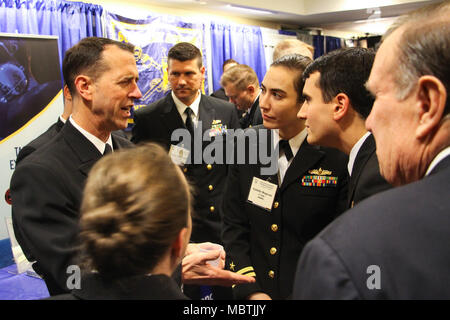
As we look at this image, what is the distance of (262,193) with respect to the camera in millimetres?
1757

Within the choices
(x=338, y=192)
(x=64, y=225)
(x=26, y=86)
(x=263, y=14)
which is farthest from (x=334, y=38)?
(x=64, y=225)

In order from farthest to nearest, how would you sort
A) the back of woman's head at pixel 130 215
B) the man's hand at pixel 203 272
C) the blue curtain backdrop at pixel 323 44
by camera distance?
the blue curtain backdrop at pixel 323 44
the man's hand at pixel 203 272
the back of woman's head at pixel 130 215

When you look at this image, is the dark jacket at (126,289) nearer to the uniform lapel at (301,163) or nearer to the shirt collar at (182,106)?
the uniform lapel at (301,163)

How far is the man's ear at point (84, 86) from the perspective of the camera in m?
1.67

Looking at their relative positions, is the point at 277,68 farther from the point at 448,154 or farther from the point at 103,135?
the point at 448,154

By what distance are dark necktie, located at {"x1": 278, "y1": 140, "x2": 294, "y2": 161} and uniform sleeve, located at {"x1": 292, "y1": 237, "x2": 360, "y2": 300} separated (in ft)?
3.79

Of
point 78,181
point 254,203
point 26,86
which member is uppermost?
point 26,86

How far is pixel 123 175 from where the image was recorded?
0.84m

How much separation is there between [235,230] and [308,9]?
669 cm

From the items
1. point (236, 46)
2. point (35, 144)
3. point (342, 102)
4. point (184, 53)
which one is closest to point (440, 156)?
point (342, 102)

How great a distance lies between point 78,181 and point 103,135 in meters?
0.31

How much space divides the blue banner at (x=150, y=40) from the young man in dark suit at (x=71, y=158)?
3.76 metres

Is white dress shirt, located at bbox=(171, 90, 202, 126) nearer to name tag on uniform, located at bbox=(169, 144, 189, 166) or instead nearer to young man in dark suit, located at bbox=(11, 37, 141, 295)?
name tag on uniform, located at bbox=(169, 144, 189, 166)

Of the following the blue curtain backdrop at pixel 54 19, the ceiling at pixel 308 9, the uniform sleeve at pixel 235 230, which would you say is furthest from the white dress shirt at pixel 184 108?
the ceiling at pixel 308 9
